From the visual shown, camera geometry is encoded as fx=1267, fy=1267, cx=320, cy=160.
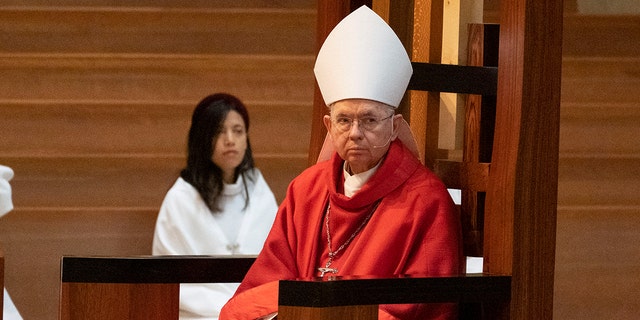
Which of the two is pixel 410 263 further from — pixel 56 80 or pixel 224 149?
pixel 56 80

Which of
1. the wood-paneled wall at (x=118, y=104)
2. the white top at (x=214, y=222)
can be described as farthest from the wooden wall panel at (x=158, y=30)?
the white top at (x=214, y=222)

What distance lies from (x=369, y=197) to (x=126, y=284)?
646 millimetres

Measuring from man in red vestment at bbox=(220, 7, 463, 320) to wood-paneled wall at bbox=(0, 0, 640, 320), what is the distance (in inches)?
128

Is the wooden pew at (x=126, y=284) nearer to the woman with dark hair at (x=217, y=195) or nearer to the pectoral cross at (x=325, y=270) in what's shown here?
the pectoral cross at (x=325, y=270)

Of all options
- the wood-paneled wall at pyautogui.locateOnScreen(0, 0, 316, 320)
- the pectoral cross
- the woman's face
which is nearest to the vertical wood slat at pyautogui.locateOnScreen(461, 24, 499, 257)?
the pectoral cross

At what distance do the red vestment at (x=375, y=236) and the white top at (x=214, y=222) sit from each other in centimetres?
255

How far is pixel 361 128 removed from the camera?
9.72 ft

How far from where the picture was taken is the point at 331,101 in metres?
3.04

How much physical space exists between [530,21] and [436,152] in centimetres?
55

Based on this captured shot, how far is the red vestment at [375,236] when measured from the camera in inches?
114

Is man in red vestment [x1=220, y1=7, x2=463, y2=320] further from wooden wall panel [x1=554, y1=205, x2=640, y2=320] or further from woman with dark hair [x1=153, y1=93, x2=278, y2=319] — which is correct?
wooden wall panel [x1=554, y1=205, x2=640, y2=320]

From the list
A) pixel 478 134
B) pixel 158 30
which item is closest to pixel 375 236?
pixel 478 134

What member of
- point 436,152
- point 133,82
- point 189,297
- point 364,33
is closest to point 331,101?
point 364,33

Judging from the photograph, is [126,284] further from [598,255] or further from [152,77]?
[598,255]
